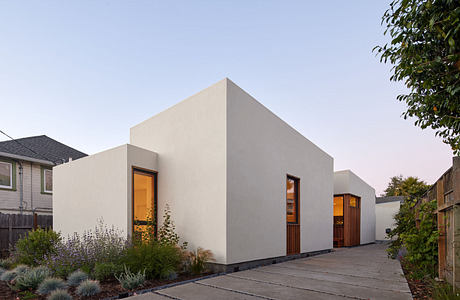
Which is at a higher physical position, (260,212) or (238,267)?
(260,212)

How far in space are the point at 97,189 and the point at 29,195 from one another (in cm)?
713

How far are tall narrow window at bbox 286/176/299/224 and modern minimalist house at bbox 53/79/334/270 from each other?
6cm

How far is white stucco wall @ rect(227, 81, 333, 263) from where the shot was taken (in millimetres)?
6023

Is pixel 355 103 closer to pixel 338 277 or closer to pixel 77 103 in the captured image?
pixel 338 277

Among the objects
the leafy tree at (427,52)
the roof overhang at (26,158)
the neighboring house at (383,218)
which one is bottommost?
the neighboring house at (383,218)

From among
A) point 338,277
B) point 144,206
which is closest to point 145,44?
point 144,206

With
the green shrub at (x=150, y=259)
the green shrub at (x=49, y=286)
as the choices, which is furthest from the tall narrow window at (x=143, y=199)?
the green shrub at (x=49, y=286)

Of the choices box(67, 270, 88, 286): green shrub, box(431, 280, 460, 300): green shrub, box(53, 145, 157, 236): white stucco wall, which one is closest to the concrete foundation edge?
box(53, 145, 157, 236): white stucco wall

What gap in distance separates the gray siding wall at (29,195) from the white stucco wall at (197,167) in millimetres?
7869

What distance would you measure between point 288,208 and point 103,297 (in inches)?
222

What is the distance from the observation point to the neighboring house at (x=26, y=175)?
36.9 ft

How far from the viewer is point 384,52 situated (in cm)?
390

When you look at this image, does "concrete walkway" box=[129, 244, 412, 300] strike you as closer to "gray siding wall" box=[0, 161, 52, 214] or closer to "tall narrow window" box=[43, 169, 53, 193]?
"gray siding wall" box=[0, 161, 52, 214]

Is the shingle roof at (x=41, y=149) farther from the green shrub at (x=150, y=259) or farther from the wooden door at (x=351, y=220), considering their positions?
the wooden door at (x=351, y=220)
